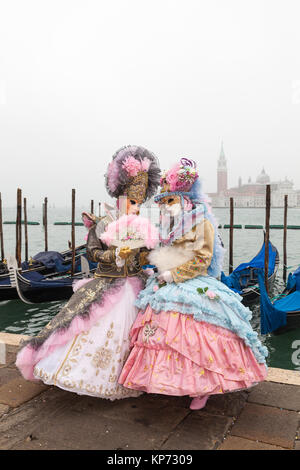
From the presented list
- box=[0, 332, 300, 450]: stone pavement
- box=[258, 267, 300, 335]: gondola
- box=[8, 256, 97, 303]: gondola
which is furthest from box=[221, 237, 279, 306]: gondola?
box=[0, 332, 300, 450]: stone pavement

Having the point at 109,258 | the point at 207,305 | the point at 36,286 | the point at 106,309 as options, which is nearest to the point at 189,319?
the point at 207,305

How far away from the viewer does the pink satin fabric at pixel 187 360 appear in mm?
1964

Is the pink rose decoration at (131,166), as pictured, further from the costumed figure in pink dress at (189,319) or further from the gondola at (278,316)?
the gondola at (278,316)

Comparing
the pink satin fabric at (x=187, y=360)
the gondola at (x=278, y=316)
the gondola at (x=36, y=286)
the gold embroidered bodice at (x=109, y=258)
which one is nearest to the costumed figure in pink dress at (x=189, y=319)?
A: the pink satin fabric at (x=187, y=360)

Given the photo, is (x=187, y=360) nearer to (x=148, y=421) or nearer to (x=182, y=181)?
(x=148, y=421)

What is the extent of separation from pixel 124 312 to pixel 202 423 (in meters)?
0.72

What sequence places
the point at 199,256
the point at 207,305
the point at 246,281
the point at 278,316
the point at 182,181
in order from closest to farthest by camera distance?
the point at 207,305
the point at 199,256
the point at 182,181
the point at 278,316
the point at 246,281

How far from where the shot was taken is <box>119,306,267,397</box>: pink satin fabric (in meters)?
1.96

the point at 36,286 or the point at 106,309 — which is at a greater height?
the point at 106,309

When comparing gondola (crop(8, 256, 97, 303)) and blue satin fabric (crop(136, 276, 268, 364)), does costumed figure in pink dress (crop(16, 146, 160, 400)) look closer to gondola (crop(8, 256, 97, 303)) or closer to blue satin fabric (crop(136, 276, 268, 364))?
blue satin fabric (crop(136, 276, 268, 364))

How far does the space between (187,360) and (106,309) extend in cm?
57

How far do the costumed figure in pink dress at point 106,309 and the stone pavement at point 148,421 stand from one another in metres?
0.13

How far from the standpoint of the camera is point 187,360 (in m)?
1.99
